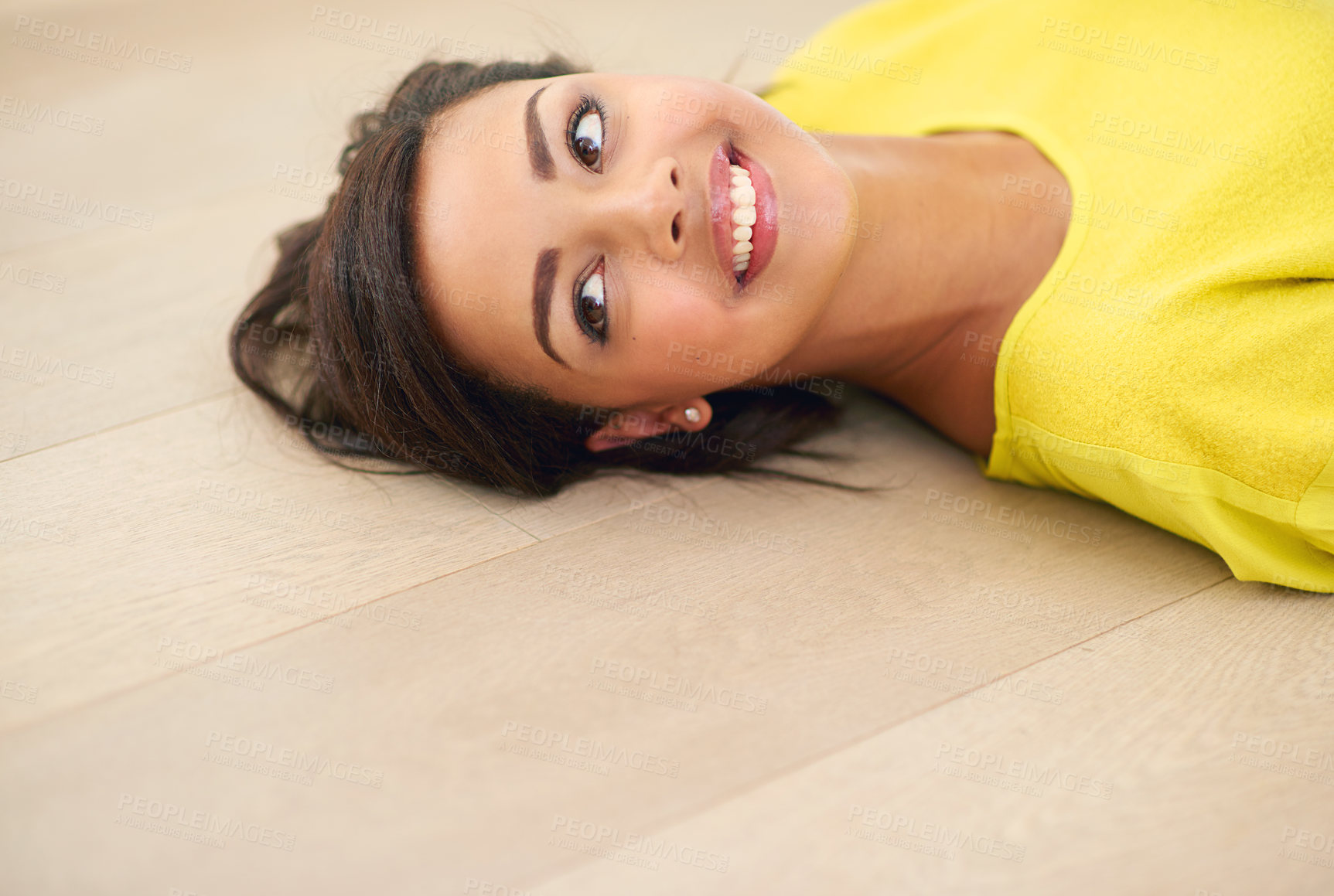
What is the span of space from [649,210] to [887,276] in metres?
0.33

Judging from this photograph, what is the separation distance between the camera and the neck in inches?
45.6

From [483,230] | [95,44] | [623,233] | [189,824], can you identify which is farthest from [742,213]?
[95,44]

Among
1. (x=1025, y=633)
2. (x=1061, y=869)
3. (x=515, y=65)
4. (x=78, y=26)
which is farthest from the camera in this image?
(x=78, y=26)

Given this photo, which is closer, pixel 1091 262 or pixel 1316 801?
pixel 1316 801

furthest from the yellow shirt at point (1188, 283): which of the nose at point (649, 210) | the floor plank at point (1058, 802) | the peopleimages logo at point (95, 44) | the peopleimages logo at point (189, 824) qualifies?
the peopleimages logo at point (95, 44)

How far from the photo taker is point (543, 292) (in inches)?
39.5

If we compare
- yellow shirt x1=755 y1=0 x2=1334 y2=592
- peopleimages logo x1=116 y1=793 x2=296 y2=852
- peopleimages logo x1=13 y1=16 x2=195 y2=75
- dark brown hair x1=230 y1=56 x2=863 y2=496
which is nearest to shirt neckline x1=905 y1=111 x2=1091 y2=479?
yellow shirt x1=755 y1=0 x2=1334 y2=592

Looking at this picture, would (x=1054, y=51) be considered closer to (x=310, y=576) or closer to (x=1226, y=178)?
(x=1226, y=178)

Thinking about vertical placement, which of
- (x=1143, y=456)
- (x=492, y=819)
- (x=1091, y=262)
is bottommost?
(x=492, y=819)

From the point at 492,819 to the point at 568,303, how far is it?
0.49 meters

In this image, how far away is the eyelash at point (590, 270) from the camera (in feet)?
3.31

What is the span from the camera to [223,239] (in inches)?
67.9

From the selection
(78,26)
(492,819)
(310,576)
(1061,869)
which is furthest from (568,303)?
(78,26)

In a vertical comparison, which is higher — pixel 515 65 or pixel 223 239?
pixel 515 65
